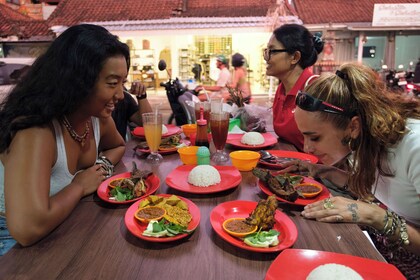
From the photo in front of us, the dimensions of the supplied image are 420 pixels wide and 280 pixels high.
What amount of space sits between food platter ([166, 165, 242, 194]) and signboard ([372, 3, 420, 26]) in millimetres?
9778

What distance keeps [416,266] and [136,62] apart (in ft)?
33.9

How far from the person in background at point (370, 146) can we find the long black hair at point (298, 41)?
141cm

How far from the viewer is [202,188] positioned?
1439 millimetres

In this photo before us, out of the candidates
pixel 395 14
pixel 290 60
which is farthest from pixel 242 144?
pixel 395 14

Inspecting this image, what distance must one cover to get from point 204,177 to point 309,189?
0.46m

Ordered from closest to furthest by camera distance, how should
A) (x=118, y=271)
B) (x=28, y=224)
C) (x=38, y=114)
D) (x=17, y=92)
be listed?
(x=118, y=271) < (x=28, y=224) < (x=38, y=114) < (x=17, y=92)

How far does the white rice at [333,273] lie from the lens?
82cm

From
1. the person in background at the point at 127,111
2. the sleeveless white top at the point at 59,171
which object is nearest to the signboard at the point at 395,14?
the person in background at the point at 127,111

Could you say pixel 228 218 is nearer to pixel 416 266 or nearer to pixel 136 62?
pixel 416 266

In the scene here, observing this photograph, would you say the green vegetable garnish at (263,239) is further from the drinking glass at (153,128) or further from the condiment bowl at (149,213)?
the drinking glass at (153,128)

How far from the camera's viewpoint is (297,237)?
3.54 ft

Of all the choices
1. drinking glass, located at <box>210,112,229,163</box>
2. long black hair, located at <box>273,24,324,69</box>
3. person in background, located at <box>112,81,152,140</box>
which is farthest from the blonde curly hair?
person in background, located at <box>112,81,152,140</box>

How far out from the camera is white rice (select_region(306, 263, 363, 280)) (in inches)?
32.1

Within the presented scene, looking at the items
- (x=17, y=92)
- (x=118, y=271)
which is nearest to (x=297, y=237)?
(x=118, y=271)
